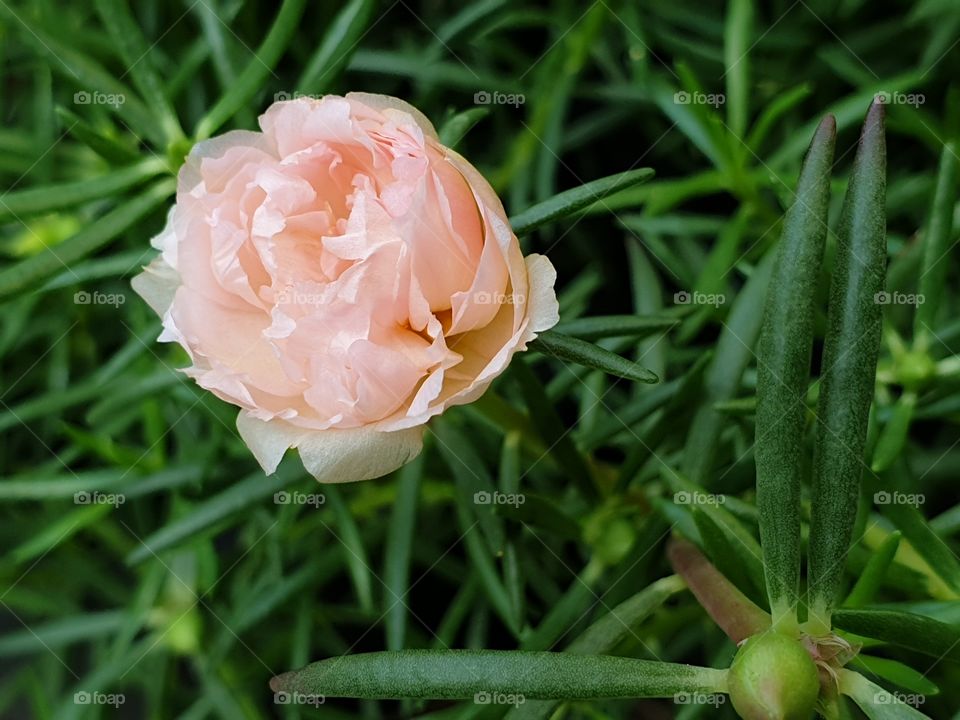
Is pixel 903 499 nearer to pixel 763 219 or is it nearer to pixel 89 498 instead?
pixel 763 219

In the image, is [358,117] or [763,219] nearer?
[358,117]

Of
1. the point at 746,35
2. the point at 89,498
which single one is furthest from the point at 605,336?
the point at 89,498

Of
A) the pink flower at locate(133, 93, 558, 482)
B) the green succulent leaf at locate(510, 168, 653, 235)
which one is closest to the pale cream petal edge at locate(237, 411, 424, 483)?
the pink flower at locate(133, 93, 558, 482)

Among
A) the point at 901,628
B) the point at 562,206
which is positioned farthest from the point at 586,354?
the point at 901,628

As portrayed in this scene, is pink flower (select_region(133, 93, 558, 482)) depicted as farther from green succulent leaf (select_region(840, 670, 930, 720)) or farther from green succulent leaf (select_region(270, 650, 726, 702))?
green succulent leaf (select_region(840, 670, 930, 720))

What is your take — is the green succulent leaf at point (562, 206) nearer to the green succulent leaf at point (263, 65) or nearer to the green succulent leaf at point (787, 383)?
the green succulent leaf at point (787, 383)

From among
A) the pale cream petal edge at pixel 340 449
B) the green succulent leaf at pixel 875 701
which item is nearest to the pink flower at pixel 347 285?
the pale cream petal edge at pixel 340 449
